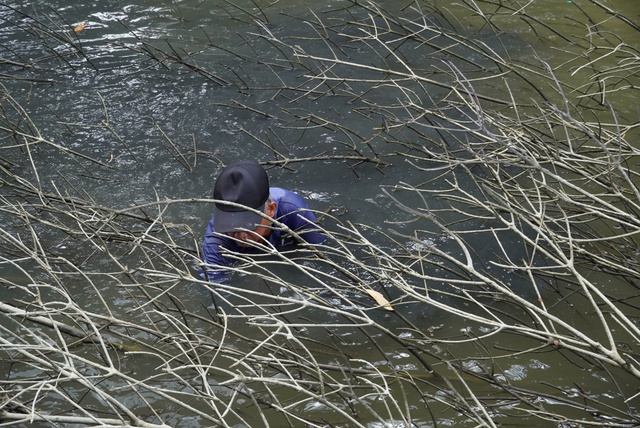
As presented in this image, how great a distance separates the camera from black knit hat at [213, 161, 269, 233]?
5.14 meters

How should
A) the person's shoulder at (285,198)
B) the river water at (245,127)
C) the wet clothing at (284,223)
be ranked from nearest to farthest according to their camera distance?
the river water at (245,127) < the wet clothing at (284,223) < the person's shoulder at (285,198)

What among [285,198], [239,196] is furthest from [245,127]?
[239,196]

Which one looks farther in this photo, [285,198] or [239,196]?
[285,198]

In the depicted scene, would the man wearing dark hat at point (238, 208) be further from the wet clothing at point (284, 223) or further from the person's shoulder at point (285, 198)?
the person's shoulder at point (285, 198)

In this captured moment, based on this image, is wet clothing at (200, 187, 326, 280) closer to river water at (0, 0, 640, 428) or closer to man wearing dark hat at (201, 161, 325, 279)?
man wearing dark hat at (201, 161, 325, 279)

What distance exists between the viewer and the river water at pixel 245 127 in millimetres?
5078

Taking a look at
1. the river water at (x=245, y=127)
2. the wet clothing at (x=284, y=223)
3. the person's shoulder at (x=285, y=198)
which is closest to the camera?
the river water at (x=245, y=127)

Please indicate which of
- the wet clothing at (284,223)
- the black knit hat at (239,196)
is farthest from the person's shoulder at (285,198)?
the black knit hat at (239,196)

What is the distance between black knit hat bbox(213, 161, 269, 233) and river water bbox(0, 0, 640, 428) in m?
0.26

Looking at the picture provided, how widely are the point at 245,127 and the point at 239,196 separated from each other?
2.86 meters

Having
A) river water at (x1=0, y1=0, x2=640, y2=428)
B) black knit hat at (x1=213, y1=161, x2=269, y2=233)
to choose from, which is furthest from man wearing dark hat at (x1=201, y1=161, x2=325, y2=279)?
river water at (x1=0, y1=0, x2=640, y2=428)

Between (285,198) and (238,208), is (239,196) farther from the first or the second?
(285,198)

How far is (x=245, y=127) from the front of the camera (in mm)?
7922

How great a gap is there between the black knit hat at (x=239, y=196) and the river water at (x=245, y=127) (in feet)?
0.86
